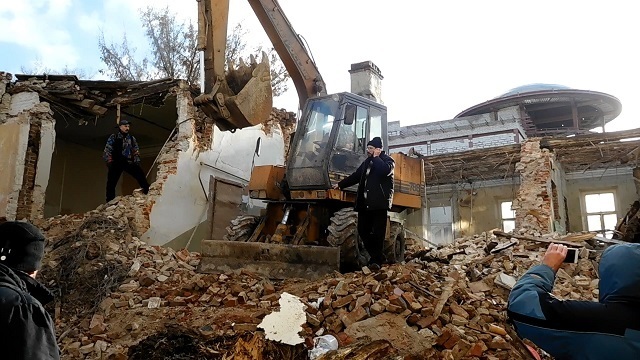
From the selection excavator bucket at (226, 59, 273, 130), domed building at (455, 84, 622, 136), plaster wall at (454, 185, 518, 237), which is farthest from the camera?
domed building at (455, 84, 622, 136)

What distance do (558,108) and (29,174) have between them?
1902cm

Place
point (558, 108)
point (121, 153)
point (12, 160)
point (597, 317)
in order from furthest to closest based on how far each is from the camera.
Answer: point (558, 108) < point (12, 160) < point (121, 153) < point (597, 317)

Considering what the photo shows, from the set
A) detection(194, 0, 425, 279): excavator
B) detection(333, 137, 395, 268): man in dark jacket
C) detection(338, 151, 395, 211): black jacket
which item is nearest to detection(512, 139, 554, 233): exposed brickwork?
detection(194, 0, 425, 279): excavator

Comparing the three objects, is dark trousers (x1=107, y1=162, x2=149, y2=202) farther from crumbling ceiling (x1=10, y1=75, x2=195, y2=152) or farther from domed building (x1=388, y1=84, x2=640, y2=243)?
domed building (x1=388, y1=84, x2=640, y2=243)

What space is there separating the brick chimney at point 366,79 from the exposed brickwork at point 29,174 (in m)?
7.25

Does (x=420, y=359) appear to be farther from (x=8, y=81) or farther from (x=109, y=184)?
(x=8, y=81)

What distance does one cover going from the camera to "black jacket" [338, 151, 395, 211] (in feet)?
20.0

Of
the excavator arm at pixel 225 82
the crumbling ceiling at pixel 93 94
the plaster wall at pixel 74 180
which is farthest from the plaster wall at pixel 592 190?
the plaster wall at pixel 74 180

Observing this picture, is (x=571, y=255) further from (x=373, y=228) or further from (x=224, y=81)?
(x=224, y=81)

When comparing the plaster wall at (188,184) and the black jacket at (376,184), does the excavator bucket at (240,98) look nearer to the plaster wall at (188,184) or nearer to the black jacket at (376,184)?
the black jacket at (376,184)

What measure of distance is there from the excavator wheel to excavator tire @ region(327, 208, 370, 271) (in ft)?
3.02

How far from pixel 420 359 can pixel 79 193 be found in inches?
519

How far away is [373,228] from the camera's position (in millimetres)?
6270

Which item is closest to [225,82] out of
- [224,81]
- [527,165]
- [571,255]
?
[224,81]
